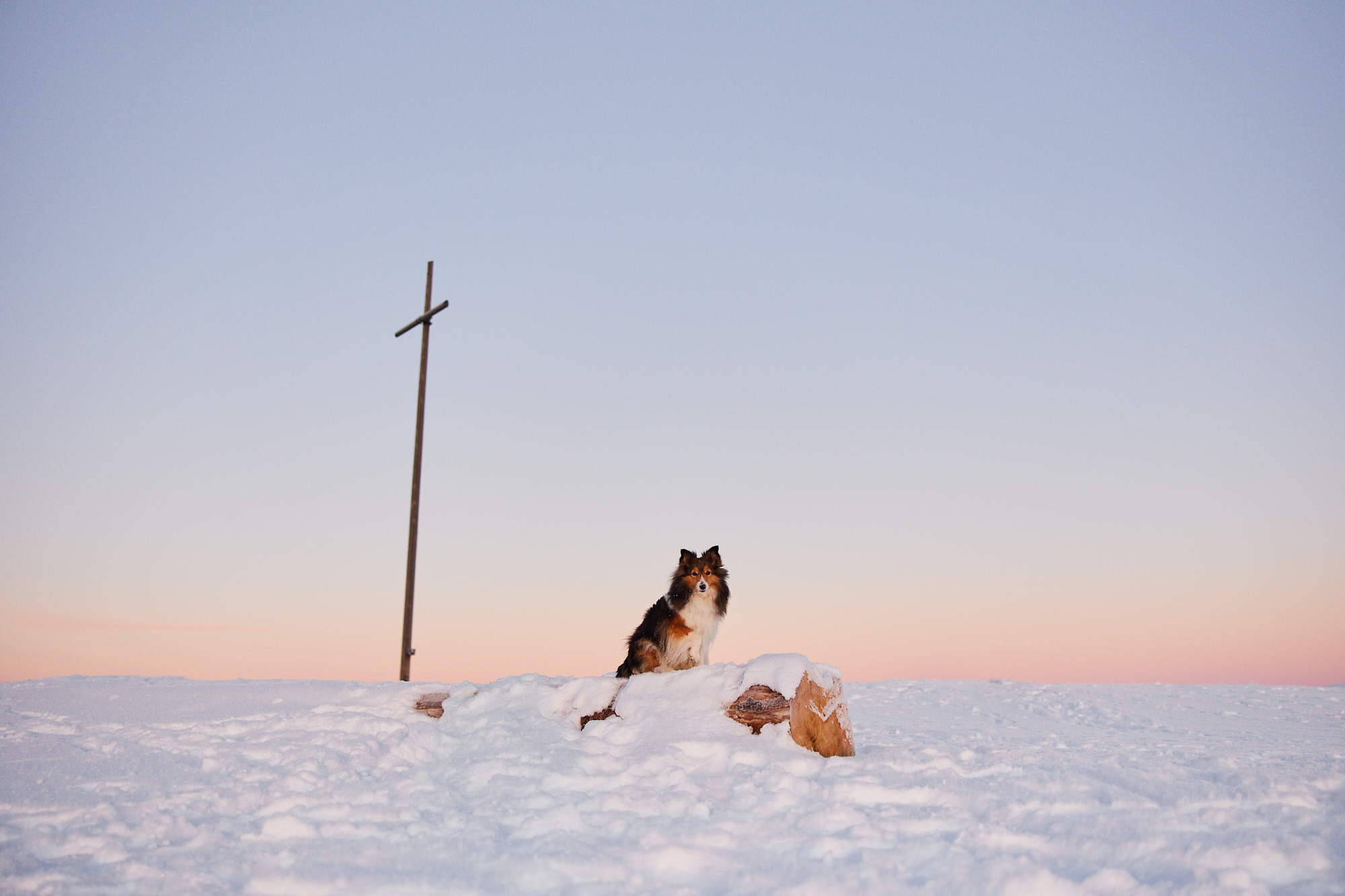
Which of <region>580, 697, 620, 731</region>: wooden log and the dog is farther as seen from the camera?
the dog

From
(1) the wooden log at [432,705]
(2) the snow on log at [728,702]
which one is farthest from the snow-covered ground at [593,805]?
(1) the wooden log at [432,705]

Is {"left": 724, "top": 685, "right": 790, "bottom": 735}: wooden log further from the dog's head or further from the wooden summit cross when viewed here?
the wooden summit cross

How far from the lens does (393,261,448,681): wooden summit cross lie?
10.7m

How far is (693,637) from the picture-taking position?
734cm

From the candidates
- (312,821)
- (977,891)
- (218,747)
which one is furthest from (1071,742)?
(218,747)

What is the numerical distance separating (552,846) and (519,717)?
2.56 m

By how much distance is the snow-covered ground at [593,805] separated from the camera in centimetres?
383

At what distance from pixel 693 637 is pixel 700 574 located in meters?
0.55

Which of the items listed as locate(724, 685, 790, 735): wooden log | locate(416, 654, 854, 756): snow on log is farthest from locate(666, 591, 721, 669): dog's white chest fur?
locate(724, 685, 790, 735): wooden log

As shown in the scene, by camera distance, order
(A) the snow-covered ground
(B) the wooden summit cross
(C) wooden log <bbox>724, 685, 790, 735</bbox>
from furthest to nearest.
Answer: (B) the wooden summit cross → (C) wooden log <bbox>724, 685, 790, 735</bbox> → (A) the snow-covered ground

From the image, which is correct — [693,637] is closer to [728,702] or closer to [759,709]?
[728,702]

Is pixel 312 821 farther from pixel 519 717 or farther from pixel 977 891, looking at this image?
pixel 977 891

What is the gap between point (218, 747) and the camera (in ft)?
19.9

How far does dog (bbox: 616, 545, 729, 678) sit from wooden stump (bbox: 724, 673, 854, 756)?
4.08 feet
